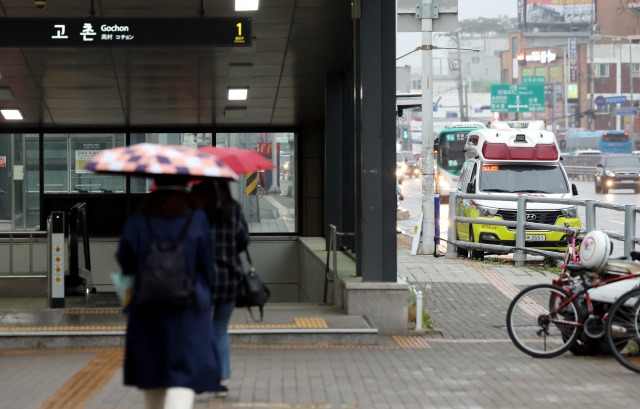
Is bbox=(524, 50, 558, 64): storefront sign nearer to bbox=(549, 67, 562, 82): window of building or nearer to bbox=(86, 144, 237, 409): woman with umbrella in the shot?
bbox=(549, 67, 562, 82): window of building

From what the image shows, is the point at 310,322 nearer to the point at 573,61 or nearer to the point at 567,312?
the point at 567,312

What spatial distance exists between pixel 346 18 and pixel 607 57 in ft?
330

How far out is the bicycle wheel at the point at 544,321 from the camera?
1003 cm

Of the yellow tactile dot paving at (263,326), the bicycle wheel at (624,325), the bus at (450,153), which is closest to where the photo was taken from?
the bicycle wheel at (624,325)

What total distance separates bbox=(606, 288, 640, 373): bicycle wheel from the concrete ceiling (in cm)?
519

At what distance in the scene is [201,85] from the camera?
1686cm

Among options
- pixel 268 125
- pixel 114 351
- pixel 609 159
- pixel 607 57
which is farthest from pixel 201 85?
pixel 607 57

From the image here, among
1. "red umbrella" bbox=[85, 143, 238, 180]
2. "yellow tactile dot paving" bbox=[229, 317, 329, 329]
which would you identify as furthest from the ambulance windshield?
"red umbrella" bbox=[85, 143, 238, 180]

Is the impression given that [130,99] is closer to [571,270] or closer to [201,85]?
[201,85]

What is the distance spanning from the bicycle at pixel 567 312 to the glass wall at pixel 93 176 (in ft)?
32.8

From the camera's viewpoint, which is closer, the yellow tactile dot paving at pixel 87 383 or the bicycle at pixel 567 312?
the yellow tactile dot paving at pixel 87 383

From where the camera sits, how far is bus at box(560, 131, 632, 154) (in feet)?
267

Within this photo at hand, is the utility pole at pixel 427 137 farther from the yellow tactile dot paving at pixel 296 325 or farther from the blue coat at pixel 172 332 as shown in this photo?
the blue coat at pixel 172 332

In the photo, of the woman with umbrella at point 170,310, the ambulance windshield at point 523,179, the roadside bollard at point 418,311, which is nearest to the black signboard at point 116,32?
the roadside bollard at point 418,311
